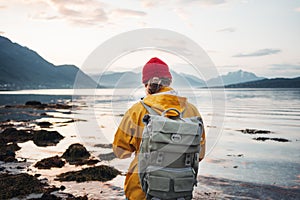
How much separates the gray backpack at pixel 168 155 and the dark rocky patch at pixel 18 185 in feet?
Answer: 22.2

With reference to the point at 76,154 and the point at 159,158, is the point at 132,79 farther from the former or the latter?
the point at 76,154

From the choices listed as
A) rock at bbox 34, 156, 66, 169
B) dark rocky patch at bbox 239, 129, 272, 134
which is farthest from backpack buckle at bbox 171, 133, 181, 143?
dark rocky patch at bbox 239, 129, 272, 134

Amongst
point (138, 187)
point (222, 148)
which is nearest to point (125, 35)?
point (138, 187)

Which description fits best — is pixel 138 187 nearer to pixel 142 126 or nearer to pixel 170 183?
pixel 170 183

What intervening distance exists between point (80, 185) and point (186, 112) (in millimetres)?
7376

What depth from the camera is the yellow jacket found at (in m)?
3.03

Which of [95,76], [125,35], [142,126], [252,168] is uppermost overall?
[125,35]

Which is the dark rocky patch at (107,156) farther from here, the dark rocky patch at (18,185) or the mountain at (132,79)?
the mountain at (132,79)

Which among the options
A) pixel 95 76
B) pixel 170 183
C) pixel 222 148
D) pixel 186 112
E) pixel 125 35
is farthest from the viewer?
pixel 222 148

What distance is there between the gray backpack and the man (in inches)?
3.4

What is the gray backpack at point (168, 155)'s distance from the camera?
2.88 metres

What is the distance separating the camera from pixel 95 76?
15.4 ft

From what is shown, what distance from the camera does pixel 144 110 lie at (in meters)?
3.07

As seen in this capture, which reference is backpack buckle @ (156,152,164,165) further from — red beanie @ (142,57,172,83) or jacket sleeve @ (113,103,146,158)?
red beanie @ (142,57,172,83)
